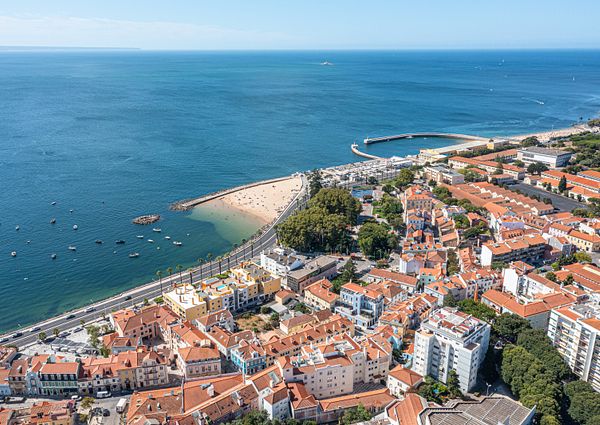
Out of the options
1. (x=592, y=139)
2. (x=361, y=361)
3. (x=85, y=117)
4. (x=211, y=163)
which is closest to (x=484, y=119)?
(x=592, y=139)

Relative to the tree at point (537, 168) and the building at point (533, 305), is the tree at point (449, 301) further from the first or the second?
the tree at point (537, 168)

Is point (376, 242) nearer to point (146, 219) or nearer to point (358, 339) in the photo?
point (358, 339)

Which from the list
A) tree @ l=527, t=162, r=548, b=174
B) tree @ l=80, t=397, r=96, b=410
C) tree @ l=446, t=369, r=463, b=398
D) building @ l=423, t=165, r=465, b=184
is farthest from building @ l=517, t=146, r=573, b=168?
tree @ l=80, t=397, r=96, b=410

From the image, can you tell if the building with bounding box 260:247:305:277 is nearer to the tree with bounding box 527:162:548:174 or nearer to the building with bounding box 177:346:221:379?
the building with bounding box 177:346:221:379

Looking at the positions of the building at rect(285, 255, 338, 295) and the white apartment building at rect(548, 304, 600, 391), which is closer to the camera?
the white apartment building at rect(548, 304, 600, 391)

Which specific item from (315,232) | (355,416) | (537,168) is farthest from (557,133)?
(355,416)

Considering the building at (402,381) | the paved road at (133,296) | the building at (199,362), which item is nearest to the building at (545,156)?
the paved road at (133,296)
